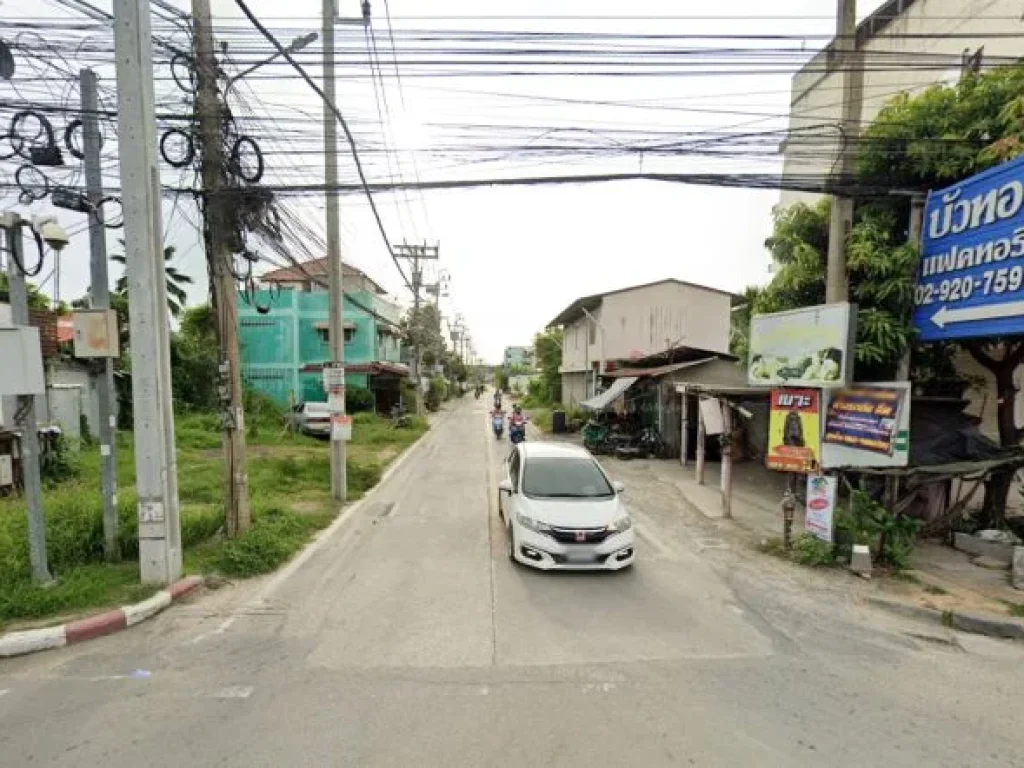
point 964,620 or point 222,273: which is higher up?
point 222,273

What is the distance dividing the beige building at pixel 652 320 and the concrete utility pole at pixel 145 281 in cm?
2236

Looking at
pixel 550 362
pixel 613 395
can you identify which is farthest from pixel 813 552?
pixel 550 362

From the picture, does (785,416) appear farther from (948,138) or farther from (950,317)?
(948,138)

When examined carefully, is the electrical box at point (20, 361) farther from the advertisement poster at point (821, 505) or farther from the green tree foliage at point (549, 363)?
the green tree foliage at point (549, 363)

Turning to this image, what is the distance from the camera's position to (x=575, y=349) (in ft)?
114

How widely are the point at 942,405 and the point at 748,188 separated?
16.6ft

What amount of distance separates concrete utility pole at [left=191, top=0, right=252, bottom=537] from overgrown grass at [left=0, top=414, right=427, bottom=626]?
0.91 m

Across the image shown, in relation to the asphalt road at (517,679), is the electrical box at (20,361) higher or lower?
higher

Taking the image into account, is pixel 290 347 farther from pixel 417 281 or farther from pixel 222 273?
pixel 222 273

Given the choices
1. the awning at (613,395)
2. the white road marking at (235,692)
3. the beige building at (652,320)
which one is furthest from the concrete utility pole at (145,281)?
the beige building at (652,320)

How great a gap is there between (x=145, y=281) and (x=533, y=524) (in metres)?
5.08

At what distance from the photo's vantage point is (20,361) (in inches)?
222

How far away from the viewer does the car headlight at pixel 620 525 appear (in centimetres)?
679

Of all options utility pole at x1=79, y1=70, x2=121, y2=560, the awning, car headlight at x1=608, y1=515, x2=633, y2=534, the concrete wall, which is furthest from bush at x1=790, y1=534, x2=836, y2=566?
the awning
